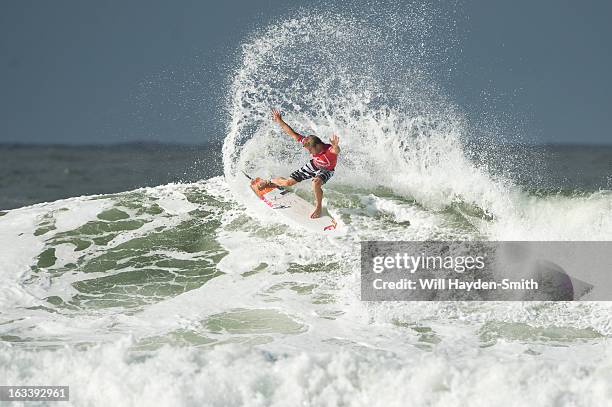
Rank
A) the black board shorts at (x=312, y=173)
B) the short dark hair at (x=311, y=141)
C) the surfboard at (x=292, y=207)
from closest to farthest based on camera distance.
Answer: the surfboard at (x=292, y=207), the short dark hair at (x=311, y=141), the black board shorts at (x=312, y=173)

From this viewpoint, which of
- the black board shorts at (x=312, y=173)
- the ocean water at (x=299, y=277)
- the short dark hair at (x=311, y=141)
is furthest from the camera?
the black board shorts at (x=312, y=173)

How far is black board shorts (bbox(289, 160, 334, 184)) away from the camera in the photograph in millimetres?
9445

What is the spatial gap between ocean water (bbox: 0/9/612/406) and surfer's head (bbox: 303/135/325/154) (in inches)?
33.0

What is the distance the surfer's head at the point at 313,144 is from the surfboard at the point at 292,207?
0.76 m

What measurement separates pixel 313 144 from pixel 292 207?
891 millimetres

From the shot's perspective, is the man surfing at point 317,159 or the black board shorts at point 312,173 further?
the black board shorts at point 312,173

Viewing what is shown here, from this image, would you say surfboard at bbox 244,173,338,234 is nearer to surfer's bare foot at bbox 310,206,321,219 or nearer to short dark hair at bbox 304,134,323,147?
surfer's bare foot at bbox 310,206,321,219

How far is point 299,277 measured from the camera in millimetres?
8039

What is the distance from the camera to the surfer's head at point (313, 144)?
9.29m

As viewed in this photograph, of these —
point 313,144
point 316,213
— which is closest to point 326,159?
point 313,144

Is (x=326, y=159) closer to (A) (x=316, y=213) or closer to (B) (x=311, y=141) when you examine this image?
(B) (x=311, y=141)

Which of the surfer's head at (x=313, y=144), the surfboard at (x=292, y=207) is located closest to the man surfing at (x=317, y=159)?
the surfer's head at (x=313, y=144)

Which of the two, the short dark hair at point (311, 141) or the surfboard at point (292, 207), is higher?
the short dark hair at point (311, 141)

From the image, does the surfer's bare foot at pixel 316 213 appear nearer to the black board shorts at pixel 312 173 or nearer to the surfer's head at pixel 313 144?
the black board shorts at pixel 312 173
